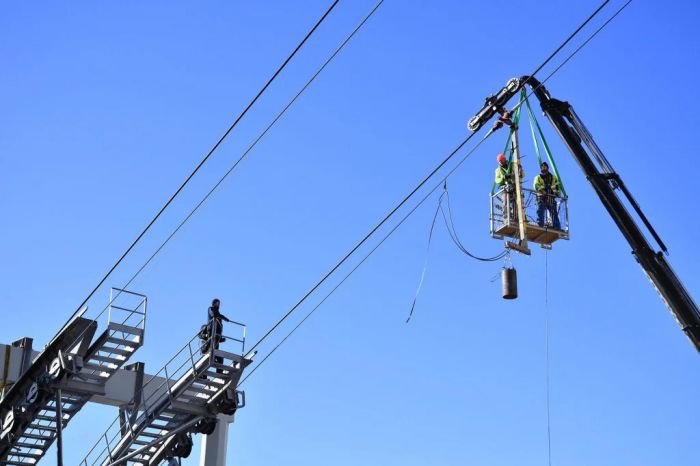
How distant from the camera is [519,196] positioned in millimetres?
22000

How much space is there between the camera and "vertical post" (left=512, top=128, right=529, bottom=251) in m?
22.0

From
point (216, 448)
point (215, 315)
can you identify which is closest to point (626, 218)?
point (215, 315)

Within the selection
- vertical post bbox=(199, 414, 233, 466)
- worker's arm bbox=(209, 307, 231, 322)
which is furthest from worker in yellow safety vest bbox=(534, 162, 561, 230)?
vertical post bbox=(199, 414, 233, 466)

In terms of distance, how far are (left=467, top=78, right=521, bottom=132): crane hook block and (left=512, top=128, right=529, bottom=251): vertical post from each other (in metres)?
0.61

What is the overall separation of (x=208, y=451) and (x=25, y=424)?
31.2ft

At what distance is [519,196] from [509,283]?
2.27m

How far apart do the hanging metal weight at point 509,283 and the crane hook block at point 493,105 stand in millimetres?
3201

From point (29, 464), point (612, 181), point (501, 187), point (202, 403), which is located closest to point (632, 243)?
point (612, 181)

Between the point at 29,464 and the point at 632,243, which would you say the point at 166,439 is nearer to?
the point at 29,464

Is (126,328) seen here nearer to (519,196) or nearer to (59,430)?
(59,430)

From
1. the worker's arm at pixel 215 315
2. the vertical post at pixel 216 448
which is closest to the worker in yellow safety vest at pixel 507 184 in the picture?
the worker's arm at pixel 215 315

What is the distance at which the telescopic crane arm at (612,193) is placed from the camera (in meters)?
20.2

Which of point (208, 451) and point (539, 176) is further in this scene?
point (208, 451)

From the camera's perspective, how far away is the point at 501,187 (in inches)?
888
